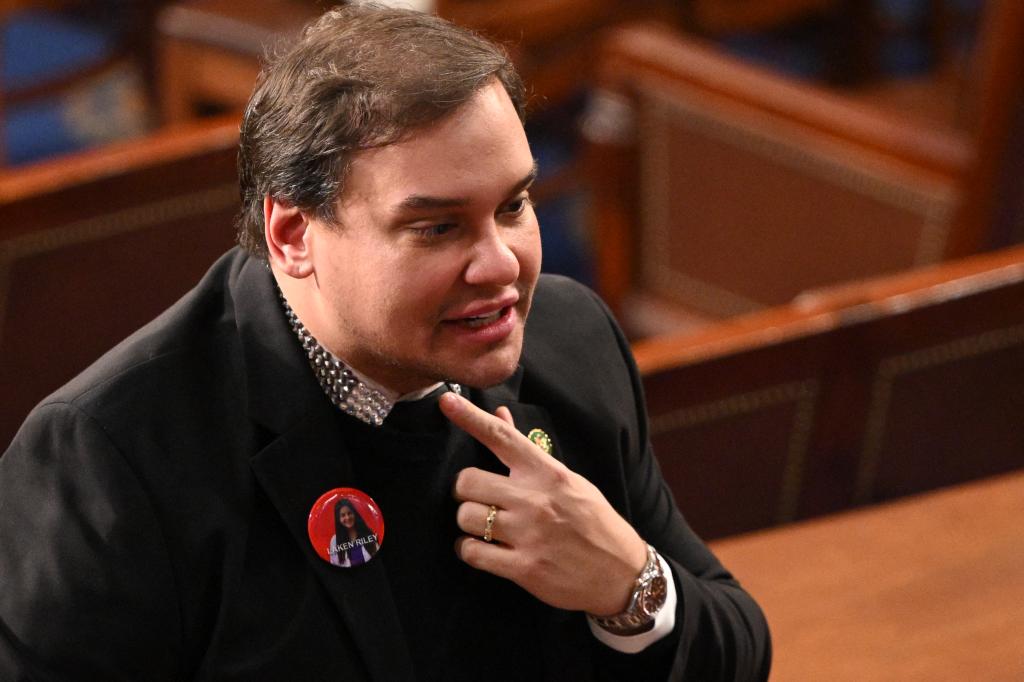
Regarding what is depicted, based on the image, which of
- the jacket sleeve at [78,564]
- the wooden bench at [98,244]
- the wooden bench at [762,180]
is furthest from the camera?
the wooden bench at [762,180]

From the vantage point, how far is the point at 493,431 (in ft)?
4.91

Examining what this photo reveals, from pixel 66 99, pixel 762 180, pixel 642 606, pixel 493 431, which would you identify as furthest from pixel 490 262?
pixel 66 99

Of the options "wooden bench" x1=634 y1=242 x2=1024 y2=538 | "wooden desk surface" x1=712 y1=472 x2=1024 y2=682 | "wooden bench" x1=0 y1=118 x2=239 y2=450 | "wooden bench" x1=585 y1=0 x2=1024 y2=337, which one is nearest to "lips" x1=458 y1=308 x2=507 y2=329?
"wooden desk surface" x1=712 y1=472 x2=1024 y2=682

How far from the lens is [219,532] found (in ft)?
4.66

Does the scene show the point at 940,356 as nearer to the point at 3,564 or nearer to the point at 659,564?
the point at 659,564

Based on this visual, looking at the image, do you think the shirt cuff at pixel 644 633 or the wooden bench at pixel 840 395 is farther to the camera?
the wooden bench at pixel 840 395

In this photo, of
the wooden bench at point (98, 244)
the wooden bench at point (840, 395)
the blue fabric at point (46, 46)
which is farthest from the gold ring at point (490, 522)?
the blue fabric at point (46, 46)

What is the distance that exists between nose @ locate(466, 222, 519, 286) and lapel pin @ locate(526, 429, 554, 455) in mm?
275

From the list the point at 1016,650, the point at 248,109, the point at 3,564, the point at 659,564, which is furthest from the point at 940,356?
the point at 3,564

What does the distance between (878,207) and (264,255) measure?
2.37m

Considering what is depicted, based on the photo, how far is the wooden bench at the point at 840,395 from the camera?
2.38 metres

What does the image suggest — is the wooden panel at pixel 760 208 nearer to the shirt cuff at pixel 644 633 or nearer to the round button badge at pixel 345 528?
the shirt cuff at pixel 644 633

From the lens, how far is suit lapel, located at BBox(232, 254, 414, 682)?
1458 millimetres

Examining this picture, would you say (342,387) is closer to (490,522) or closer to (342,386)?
(342,386)
